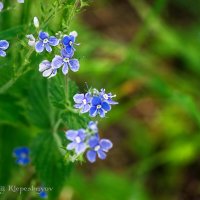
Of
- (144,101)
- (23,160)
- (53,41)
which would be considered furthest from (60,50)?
(144,101)

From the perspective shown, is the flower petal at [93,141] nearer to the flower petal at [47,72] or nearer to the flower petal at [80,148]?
the flower petal at [80,148]

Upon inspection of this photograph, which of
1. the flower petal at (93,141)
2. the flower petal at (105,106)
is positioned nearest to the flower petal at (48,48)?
the flower petal at (105,106)

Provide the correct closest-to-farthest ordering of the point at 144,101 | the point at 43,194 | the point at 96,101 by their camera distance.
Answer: the point at 96,101 → the point at 43,194 → the point at 144,101

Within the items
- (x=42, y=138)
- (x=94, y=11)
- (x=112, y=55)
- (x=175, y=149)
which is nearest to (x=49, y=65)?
(x=42, y=138)

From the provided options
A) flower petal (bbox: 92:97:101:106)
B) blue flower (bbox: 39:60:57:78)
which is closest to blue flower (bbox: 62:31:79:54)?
blue flower (bbox: 39:60:57:78)

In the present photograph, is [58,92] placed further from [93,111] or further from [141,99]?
[141,99]

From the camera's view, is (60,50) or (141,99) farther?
(141,99)
